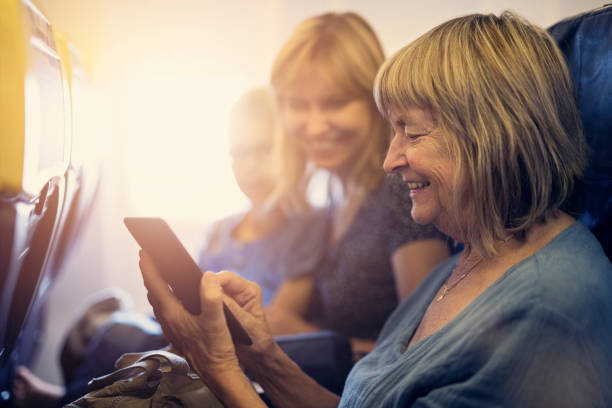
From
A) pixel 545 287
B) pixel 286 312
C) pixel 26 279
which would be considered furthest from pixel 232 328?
pixel 286 312

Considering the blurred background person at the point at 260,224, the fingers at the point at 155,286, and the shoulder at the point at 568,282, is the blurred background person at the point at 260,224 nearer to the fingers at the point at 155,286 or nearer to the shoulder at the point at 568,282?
the fingers at the point at 155,286

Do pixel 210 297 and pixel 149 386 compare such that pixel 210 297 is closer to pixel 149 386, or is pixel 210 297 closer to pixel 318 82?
pixel 149 386

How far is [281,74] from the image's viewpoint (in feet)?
3.80

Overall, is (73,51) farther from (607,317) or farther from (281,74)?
(607,317)

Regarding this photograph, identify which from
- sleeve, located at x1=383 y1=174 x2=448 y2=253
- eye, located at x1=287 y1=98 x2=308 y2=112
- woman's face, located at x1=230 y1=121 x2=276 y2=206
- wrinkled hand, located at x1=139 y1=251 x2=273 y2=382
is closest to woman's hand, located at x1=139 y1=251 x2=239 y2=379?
wrinkled hand, located at x1=139 y1=251 x2=273 y2=382

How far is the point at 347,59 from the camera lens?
1.07 meters

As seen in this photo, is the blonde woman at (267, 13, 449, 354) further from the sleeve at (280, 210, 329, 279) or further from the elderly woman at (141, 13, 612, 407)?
the elderly woman at (141, 13, 612, 407)

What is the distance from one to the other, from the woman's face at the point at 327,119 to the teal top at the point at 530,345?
0.64 m

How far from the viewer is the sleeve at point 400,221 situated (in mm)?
880

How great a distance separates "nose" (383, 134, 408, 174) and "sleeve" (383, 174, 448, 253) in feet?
0.87

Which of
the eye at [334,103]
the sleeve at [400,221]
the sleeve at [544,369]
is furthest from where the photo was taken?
the eye at [334,103]

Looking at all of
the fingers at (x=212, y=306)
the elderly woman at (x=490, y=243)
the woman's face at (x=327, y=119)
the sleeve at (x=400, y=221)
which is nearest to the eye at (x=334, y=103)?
the woman's face at (x=327, y=119)

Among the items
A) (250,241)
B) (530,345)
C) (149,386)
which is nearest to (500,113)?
(530,345)

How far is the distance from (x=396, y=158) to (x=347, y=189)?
1.90ft
